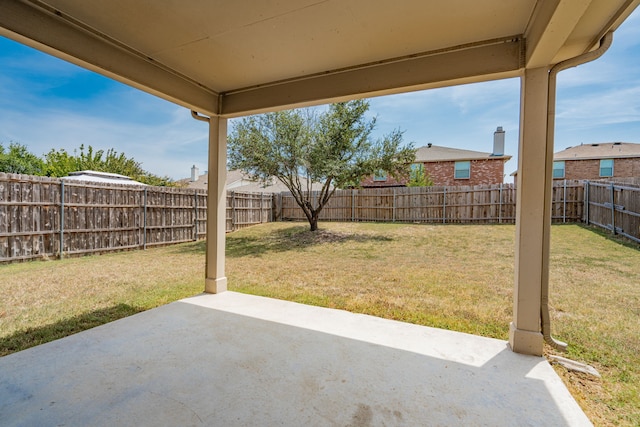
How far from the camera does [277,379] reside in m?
1.87

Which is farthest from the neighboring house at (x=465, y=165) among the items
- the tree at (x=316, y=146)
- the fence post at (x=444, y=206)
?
the tree at (x=316, y=146)

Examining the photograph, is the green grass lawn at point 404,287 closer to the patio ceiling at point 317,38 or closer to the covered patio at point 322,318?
the covered patio at point 322,318

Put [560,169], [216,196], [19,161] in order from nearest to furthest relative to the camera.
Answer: [216,196] < [19,161] < [560,169]

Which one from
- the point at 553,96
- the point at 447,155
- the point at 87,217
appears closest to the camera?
the point at 553,96

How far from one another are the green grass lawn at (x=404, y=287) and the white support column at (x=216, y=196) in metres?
0.75

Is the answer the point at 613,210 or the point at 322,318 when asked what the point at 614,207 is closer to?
the point at 613,210

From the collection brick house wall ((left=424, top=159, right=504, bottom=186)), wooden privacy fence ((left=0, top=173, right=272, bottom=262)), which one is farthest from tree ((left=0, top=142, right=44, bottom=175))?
brick house wall ((left=424, top=159, right=504, bottom=186))

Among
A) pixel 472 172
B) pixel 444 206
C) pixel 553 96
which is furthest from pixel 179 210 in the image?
pixel 472 172

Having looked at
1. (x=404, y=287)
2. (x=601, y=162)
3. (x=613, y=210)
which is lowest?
(x=404, y=287)

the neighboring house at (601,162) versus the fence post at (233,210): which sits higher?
the neighboring house at (601,162)

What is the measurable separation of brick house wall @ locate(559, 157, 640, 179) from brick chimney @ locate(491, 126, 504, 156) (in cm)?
368

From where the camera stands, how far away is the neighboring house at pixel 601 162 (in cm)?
1458

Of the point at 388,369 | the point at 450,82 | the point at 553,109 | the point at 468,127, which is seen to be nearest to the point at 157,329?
the point at 388,369

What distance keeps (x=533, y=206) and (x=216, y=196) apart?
130 inches
